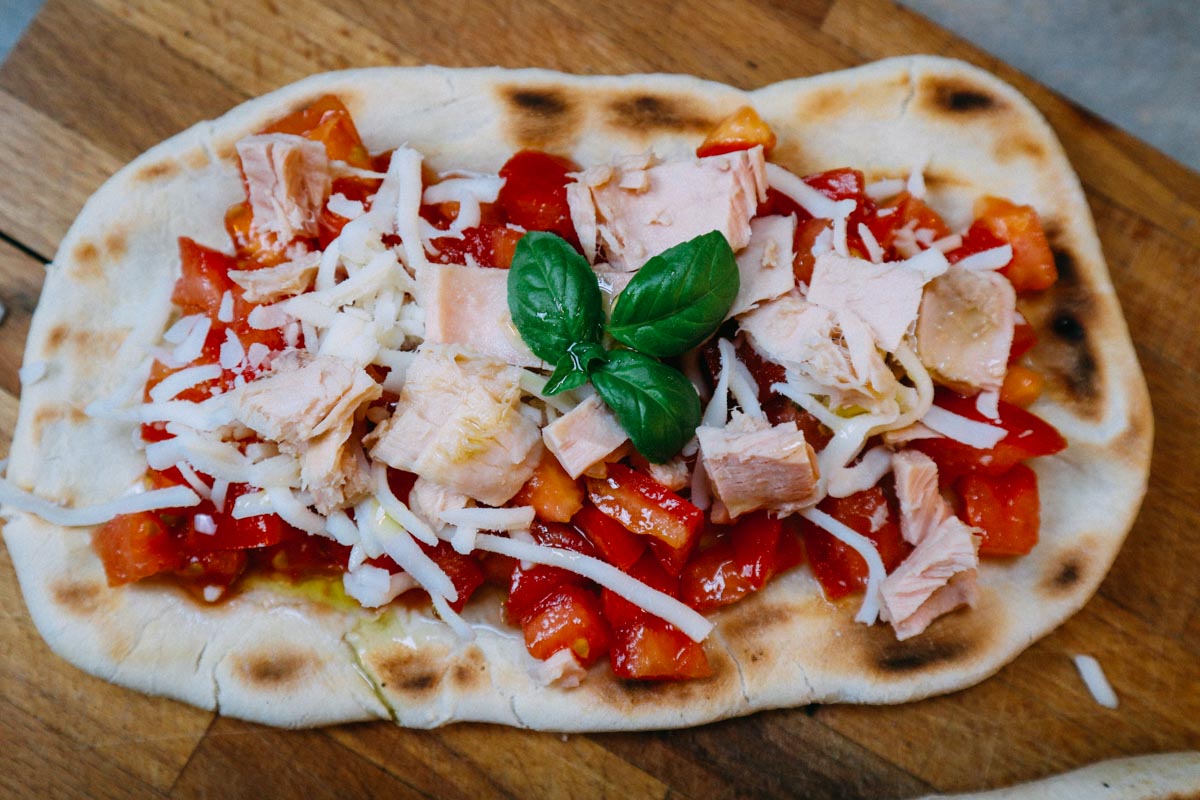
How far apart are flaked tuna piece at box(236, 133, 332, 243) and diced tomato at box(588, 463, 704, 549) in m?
1.48

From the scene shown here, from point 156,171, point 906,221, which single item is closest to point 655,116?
point 906,221

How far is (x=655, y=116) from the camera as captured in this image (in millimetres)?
3654

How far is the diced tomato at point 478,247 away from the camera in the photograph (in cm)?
319

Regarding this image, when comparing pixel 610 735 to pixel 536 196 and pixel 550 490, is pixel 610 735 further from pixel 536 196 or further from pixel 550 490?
pixel 536 196

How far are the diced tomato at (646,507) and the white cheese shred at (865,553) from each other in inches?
19.3

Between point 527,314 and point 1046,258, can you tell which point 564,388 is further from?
Answer: point 1046,258

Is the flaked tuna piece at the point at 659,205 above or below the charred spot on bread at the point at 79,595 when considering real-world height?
above

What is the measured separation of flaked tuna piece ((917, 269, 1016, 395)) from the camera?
10.4ft

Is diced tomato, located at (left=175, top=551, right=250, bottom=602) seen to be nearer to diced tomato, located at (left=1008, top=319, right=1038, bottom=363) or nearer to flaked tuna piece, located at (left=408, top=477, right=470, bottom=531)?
flaked tuna piece, located at (left=408, top=477, right=470, bottom=531)

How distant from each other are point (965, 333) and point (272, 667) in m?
2.87

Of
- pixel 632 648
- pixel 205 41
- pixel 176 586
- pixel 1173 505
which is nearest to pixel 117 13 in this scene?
pixel 205 41

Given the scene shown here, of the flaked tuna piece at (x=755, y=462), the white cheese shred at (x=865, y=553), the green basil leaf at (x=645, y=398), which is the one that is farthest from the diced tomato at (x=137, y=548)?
the white cheese shred at (x=865, y=553)

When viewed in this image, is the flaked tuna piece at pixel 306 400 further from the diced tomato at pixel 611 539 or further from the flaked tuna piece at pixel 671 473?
the flaked tuna piece at pixel 671 473

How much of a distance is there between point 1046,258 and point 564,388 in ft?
6.97
